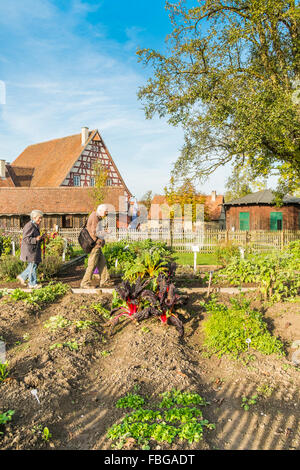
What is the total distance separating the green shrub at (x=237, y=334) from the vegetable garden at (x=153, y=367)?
0.02m

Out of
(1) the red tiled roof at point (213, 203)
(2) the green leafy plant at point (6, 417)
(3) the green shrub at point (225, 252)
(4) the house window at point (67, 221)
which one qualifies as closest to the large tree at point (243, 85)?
(3) the green shrub at point (225, 252)

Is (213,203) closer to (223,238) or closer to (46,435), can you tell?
(223,238)

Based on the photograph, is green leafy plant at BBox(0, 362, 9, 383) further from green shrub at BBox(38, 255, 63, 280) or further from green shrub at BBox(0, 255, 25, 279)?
green shrub at BBox(0, 255, 25, 279)

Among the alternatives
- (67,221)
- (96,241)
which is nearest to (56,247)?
(96,241)

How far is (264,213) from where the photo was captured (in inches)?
1139

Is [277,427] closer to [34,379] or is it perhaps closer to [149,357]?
[149,357]

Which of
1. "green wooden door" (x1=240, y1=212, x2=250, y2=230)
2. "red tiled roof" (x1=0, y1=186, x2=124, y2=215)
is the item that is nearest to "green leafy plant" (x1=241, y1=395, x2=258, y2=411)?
"red tiled roof" (x1=0, y1=186, x2=124, y2=215)

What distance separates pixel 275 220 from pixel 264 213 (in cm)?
107

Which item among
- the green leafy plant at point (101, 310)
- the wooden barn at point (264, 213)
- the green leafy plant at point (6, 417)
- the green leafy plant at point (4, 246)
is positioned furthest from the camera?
the wooden barn at point (264, 213)

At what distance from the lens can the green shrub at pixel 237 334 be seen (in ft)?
14.6

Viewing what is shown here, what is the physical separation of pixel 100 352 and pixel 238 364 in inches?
69.7

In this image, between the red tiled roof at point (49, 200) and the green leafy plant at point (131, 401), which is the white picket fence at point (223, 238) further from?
the green leafy plant at point (131, 401)

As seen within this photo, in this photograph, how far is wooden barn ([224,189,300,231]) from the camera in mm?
28375

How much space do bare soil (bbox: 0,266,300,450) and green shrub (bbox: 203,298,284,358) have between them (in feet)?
0.46
